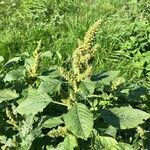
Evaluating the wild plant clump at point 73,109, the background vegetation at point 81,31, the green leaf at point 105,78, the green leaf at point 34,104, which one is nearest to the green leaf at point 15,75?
the wild plant clump at point 73,109

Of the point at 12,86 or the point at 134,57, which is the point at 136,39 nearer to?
the point at 134,57

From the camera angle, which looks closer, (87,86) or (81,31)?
(87,86)

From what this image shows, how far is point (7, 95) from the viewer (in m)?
2.87

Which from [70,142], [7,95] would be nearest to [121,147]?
[70,142]

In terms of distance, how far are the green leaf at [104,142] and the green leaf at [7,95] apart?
20.5 inches

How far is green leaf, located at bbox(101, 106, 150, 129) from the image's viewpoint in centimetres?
258

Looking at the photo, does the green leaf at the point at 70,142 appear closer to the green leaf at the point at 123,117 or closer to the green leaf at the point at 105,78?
the green leaf at the point at 123,117

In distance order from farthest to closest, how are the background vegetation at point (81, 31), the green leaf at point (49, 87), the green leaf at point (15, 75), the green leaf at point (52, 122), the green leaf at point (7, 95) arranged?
the background vegetation at point (81, 31)
the green leaf at point (15, 75)
the green leaf at point (7, 95)
the green leaf at point (52, 122)
the green leaf at point (49, 87)

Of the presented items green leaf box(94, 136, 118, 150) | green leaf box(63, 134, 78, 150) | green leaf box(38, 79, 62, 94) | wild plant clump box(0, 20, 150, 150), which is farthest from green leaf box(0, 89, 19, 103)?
green leaf box(94, 136, 118, 150)

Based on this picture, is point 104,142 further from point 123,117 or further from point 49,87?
point 49,87

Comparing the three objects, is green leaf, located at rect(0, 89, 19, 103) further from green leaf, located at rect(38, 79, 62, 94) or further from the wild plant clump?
green leaf, located at rect(38, 79, 62, 94)

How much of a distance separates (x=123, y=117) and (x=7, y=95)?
2.24 ft

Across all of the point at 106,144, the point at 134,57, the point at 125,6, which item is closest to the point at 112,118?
the point at 106,144

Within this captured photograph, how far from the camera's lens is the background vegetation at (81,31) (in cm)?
527
